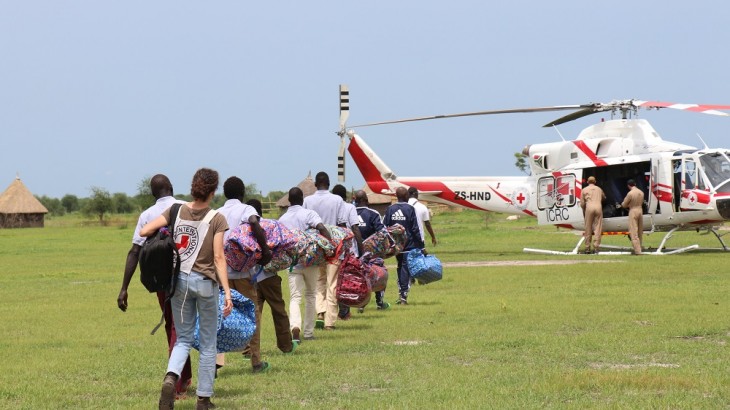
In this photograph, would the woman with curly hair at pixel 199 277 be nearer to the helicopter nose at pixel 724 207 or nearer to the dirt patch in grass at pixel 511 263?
the dirt patch in grass at pixel 511 263

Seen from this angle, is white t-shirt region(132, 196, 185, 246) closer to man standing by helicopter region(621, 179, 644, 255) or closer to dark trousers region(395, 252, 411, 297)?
dark trousers region(395, 252, 411, 297)

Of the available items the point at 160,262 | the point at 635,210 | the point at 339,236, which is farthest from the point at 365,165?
the point at 160,262

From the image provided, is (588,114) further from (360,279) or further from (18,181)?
(18,181)

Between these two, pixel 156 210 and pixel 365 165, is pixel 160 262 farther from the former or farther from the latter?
pixel 365 165

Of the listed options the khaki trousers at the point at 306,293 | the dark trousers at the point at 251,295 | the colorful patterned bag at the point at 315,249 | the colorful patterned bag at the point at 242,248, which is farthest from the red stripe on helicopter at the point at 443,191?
the dark trousers at the point at 251,295

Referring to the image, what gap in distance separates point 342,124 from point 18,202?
5121 cm

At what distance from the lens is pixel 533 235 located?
39.8 metres

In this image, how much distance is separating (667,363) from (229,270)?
374 centimetres

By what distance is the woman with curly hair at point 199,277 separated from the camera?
297 inches

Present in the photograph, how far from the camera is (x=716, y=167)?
79.2 ft

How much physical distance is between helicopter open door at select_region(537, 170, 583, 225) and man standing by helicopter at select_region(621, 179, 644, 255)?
5.49ft

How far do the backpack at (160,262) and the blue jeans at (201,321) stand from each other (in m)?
0.12

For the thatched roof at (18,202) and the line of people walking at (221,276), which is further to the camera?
the thatched roof at (18,202)

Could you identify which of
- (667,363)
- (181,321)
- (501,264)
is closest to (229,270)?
(181,321)
